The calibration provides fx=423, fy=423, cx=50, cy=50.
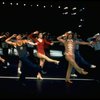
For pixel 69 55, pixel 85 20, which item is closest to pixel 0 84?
pixel 69 55

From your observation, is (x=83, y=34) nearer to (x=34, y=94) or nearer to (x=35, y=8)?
(x=35, y=8)

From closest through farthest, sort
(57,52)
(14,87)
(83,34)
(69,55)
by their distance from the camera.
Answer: (14,87)
(69,55)
(57,52)
(83,34)

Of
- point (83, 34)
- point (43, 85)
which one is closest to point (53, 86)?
point (43, 85)

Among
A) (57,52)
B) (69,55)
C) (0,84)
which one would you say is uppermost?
(69,55)

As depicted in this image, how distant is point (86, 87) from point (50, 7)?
2372 centimetres

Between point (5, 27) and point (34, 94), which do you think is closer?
point (34, 94)

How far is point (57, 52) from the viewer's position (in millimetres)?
27781

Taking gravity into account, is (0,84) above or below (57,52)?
above

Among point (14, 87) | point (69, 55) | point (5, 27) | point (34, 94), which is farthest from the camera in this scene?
point (5, 27)

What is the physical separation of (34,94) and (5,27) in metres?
23.1

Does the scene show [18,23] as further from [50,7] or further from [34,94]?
[34,94]

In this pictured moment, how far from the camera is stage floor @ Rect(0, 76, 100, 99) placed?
12438 mm

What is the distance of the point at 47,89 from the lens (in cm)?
1398

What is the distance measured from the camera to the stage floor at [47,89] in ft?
40.8
